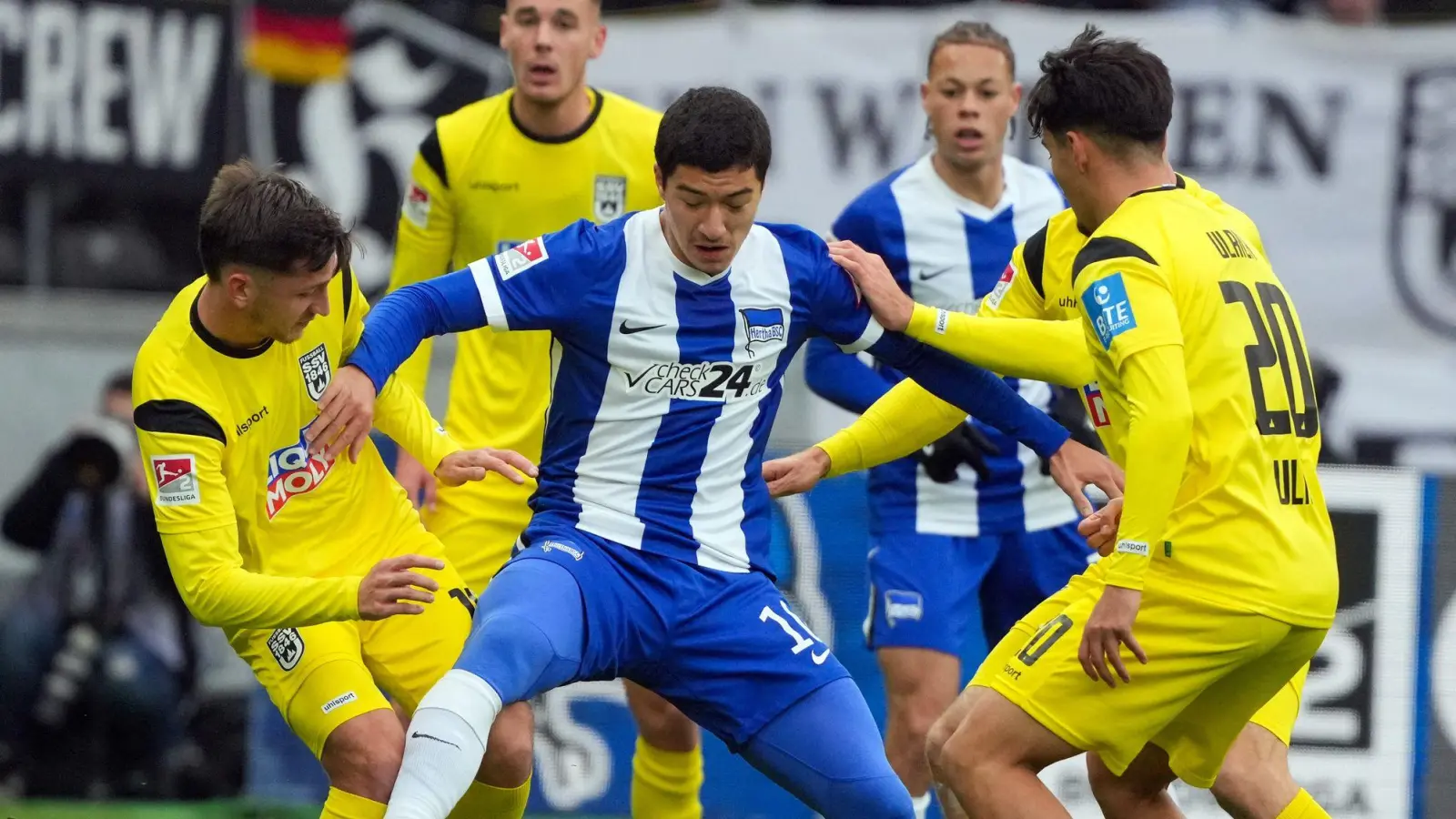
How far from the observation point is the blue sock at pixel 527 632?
4246mm

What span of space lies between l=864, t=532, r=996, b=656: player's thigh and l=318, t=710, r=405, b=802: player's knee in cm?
190

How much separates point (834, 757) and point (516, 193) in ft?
7.87

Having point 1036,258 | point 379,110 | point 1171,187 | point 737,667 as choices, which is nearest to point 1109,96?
point 1171,187

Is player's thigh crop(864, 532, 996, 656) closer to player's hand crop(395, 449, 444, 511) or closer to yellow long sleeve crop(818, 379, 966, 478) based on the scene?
yellow long sleeve crop(818, 379, 966, 478)

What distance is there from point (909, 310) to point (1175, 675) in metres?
1.12

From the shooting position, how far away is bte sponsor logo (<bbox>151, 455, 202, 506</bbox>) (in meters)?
4.57

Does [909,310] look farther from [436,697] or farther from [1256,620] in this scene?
[436,697]

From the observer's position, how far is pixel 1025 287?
17.7 ft

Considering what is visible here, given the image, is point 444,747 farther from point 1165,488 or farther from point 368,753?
point 1165,488

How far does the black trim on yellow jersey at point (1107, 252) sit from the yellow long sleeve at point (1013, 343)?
403mm

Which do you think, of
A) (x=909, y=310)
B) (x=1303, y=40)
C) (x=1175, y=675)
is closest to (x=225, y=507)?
(x=909, y=310)

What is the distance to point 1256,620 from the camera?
4.43 m

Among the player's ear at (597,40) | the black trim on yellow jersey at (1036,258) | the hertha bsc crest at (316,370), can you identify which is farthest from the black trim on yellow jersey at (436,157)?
the black trim on yellow jersey at (1036,258)

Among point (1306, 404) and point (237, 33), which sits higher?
point (237, 33)
